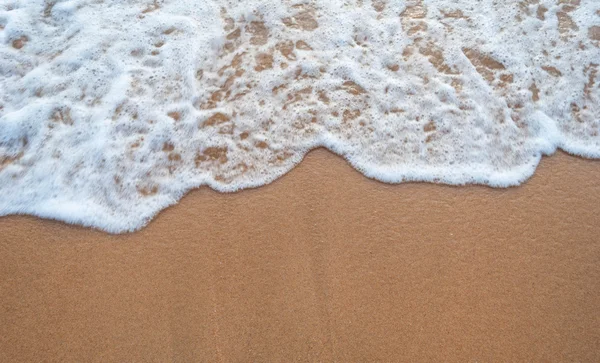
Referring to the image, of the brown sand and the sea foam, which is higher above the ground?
the sea foam

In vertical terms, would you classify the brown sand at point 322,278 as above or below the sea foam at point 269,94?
below

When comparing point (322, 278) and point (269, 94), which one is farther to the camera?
point (269, 94)

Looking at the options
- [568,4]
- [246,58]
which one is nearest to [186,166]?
[246,58]

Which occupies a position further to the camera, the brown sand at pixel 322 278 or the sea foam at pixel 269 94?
the sea foam at pixel 269 94

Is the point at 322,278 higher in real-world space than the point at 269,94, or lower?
lower
